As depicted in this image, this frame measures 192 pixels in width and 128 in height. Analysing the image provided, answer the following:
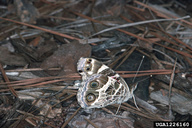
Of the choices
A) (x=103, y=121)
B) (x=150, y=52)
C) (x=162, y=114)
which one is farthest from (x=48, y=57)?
(x=162, y=114)

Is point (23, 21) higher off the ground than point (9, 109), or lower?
higher

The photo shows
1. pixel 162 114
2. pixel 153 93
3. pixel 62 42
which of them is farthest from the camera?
pixel 62 42

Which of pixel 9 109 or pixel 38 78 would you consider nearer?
pixel 9 109

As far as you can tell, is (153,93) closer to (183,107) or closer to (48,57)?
(183,107)

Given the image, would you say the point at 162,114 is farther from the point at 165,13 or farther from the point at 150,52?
the point at 165,13

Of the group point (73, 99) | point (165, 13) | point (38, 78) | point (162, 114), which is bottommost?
point (162, 114)

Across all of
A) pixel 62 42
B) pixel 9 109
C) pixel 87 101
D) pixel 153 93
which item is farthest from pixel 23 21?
pixel 153 93

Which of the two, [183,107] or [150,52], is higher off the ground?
[150,52]

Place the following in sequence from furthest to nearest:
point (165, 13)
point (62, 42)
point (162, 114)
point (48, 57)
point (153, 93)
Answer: point (165, 13) → point (62, 42) → point (48, 57) → point (153, 93) → point (162, 114)

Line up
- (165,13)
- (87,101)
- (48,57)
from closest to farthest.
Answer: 1. (87,101)
2. (48,57)
3. (165,13)
